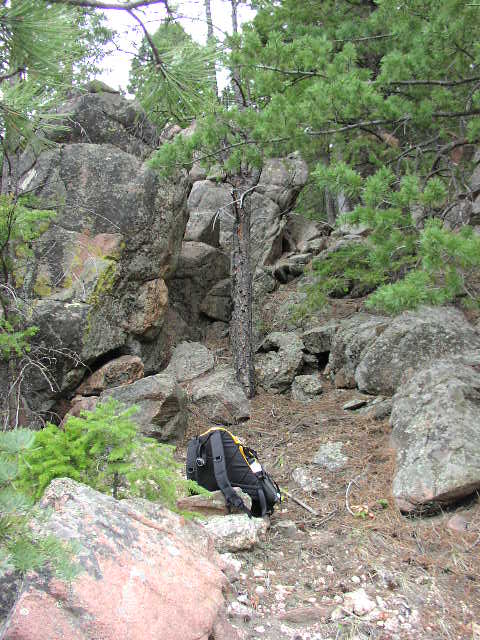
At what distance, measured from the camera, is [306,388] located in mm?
7969

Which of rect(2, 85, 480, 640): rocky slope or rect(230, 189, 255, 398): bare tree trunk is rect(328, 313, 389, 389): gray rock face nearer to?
rect(2, 85, 480, 640): rocky slope

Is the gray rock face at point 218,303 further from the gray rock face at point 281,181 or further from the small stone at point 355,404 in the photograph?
the small stone at point 355,404

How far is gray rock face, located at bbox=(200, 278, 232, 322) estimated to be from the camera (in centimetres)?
1041

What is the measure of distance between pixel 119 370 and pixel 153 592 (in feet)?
17.6

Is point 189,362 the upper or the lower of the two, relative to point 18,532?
lower

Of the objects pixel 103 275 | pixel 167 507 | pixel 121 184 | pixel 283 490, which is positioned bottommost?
pixel 283 490

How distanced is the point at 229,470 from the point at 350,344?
3619 mm

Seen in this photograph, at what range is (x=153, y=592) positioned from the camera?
92.9 inches

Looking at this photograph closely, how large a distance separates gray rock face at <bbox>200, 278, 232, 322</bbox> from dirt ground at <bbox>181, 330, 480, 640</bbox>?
16.6ft

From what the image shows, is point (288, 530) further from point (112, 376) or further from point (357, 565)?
point (112, 376)

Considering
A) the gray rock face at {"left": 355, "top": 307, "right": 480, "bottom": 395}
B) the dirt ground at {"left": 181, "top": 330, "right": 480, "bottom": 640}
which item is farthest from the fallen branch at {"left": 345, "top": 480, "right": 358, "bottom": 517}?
the gray rock face at {"left": 355, "top": 307, "right": 480, "bottom": 395}

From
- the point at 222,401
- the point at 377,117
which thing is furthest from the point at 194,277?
the point at 377,117

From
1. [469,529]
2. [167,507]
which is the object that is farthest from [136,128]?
[469,529]

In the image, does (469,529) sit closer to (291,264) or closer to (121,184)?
(121,184)
